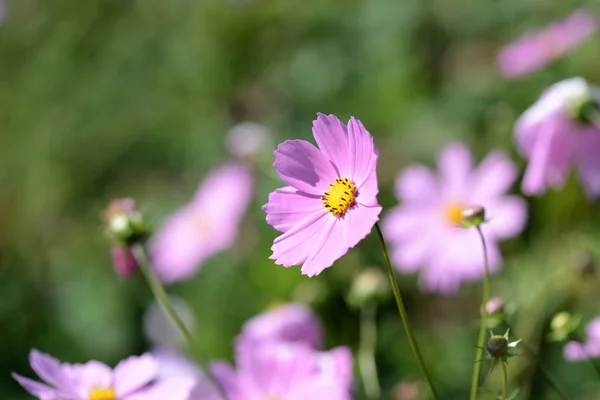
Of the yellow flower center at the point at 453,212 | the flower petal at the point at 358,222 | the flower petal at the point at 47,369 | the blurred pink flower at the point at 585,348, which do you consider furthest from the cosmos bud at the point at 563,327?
the yellow flower center at the point at 453,212

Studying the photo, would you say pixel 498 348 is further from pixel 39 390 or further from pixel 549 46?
pixel 549 46

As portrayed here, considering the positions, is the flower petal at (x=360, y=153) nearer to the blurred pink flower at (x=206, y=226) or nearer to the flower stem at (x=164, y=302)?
the flower stem at (x=164, y=302)

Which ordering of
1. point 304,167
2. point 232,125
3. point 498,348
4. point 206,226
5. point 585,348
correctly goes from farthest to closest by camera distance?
point 232,125
point 206,226
point 585,348
point 304,167
point 498,348

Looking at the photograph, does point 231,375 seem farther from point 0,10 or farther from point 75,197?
point 0,10

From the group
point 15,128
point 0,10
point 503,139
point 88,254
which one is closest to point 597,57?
point 503,139

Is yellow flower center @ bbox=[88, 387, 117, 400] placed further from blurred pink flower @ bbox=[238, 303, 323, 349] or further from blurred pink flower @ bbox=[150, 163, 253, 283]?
blurred pink flower @ bbox=[150, 163, 253, 283]

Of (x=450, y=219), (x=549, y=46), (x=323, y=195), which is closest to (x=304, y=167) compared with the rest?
(x=323, y=195)

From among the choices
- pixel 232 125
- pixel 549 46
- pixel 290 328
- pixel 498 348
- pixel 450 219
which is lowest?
pixel 498 348
